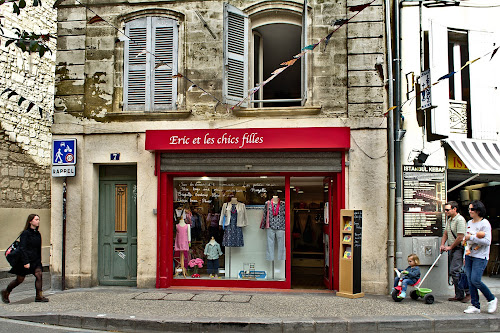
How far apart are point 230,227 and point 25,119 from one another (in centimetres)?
755

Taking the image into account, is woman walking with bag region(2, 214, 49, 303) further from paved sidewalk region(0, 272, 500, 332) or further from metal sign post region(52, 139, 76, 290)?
metal sign post region(52, 139, 76, 290)

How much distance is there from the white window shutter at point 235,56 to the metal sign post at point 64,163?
11.4 feet

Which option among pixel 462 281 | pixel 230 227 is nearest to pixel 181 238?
pixel 230 227

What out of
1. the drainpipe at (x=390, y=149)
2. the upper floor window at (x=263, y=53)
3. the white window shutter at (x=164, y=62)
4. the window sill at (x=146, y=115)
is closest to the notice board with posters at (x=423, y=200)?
the drainpipe at (x=390, y=149)

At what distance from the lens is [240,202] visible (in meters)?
10.3

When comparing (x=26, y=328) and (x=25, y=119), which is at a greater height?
(x=25, y=119)

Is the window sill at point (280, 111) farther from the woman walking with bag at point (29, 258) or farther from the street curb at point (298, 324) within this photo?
the woman walking with bag at point (29, 258)

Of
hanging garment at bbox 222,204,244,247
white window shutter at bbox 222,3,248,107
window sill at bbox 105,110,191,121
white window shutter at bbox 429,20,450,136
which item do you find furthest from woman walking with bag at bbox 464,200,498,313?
window sill at bbox 105,110,191,121

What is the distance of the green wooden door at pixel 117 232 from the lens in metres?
10.4

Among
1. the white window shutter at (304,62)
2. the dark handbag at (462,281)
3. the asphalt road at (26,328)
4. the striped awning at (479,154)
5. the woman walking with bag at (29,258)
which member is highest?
the white window shutter at (304,62)

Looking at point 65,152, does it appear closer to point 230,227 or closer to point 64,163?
point 64,163

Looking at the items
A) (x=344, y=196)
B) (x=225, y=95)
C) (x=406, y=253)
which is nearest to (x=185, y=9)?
(x=225, y=95)

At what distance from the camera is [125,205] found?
1054cm

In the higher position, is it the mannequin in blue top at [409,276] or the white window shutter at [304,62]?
the white window shutter at [304,62]
